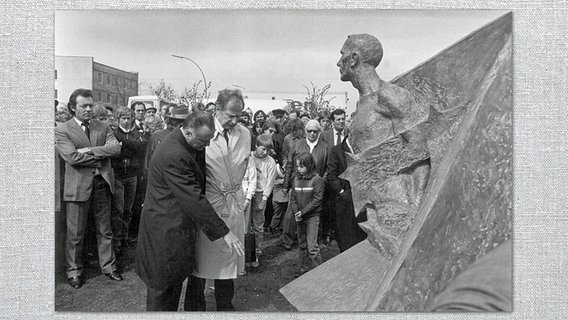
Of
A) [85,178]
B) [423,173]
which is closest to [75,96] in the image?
[85,178]

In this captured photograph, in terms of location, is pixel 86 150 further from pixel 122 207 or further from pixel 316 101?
pixel 316 101

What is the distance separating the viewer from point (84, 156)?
3.38 meters

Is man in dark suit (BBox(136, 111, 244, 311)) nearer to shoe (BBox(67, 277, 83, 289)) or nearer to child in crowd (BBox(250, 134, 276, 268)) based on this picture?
child in crowd (BBox(250, 134, 276, 268))

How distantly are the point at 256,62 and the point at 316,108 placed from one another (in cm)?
44

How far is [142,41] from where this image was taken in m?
3.28

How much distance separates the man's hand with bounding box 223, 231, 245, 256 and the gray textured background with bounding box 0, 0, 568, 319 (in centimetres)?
47

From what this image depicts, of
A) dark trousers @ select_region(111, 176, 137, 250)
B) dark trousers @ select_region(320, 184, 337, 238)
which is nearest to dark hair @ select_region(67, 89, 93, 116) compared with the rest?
dark trousers @ select_region(111, 176, 137, 250)

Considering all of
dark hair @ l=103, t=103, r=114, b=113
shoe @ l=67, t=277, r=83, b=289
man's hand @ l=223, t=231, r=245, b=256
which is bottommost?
shoe @ l=67, t=277, r=83, b=289

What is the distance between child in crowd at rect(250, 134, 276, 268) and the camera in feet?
11.2

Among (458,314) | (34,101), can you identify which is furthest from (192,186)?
(458,314)

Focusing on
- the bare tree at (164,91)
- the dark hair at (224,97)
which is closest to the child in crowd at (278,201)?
the dark hair at (224,97)

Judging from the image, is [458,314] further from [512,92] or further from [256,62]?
[256,62]

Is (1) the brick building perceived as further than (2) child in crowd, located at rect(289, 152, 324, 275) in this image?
No

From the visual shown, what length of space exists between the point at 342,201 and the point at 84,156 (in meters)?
1.52
